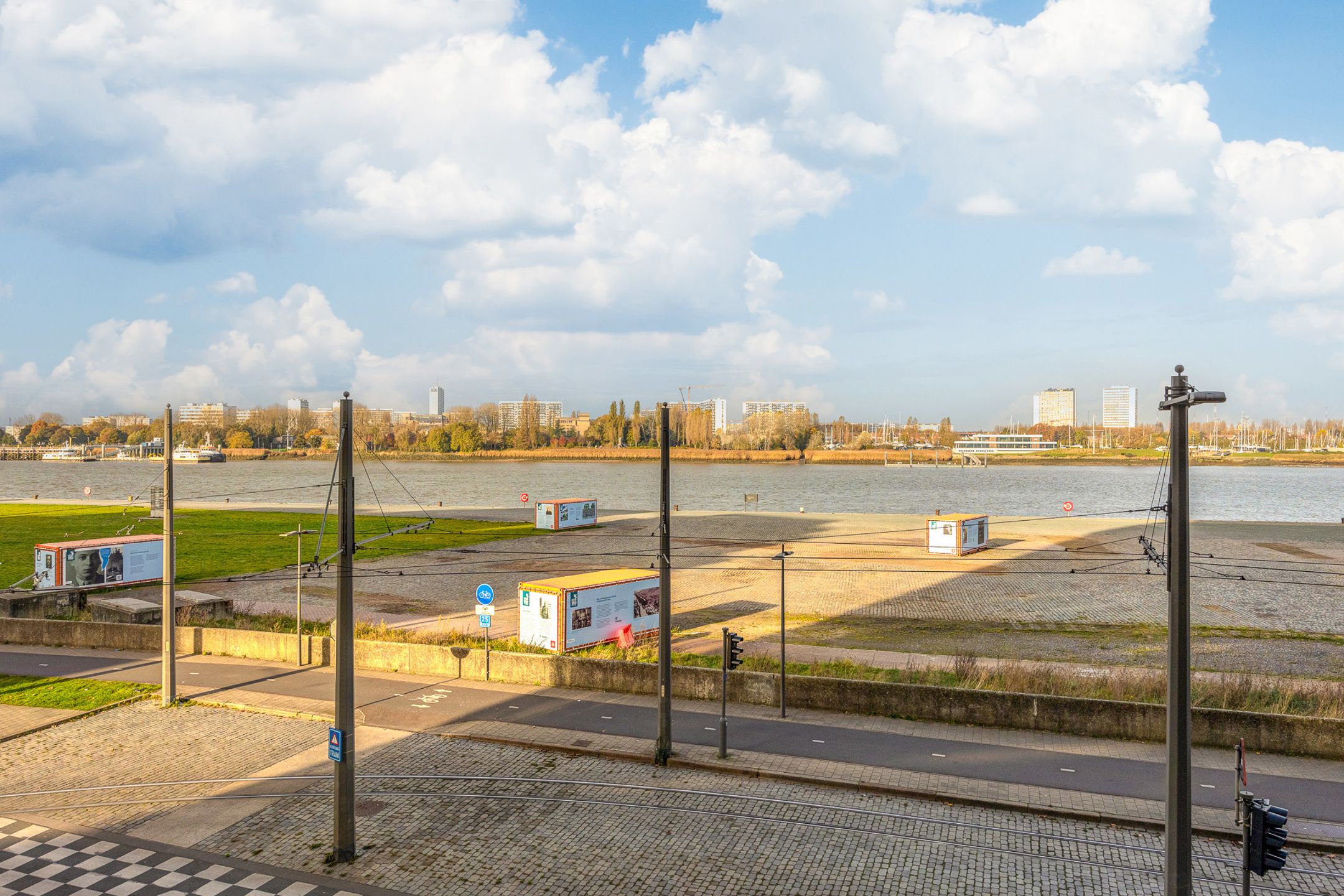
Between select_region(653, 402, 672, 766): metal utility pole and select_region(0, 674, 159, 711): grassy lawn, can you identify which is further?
select_region(0, 674, 159, 711): grassy lawn

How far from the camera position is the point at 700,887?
34.8 feet

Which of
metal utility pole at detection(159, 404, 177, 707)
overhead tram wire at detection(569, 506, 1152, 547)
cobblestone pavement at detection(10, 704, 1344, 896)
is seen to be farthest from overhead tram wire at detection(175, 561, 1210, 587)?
cobblestone pavement at detection(10, 704, 1344, 896)

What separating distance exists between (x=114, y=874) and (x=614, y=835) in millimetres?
6638

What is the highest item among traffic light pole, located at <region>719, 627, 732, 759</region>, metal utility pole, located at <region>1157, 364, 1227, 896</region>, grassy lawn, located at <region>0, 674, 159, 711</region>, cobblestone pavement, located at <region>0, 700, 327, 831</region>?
metal utility pole, located at <region>1157, 364, 1227, 896</region>

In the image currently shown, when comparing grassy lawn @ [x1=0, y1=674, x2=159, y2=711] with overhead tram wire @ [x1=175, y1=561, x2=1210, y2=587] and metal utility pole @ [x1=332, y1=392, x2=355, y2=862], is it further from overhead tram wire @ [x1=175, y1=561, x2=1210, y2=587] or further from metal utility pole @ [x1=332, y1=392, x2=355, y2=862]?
overhead tram wire @ [x1=175, y1=561, x2=1210, y2=587]

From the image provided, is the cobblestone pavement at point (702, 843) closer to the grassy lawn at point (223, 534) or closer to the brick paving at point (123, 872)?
the brick paving at point (123, 872)

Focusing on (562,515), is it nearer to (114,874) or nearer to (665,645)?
(665,645)

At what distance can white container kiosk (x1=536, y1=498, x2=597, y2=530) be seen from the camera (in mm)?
59844

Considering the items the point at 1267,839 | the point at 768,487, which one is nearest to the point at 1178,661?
the point at 1267,839

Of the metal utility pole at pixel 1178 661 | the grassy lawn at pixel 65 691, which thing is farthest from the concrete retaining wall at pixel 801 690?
the metal utility pole at pixel 1178 661

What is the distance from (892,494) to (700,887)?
97.2 metres

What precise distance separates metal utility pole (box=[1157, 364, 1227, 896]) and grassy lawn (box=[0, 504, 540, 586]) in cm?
3839

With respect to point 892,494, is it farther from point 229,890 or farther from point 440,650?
point 229,890

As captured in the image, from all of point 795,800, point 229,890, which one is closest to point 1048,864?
point 795,800
